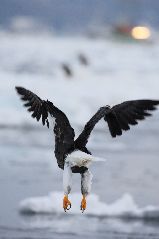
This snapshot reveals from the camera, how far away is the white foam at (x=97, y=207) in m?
5.57

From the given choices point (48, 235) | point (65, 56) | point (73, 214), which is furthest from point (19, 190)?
point (65, 56)

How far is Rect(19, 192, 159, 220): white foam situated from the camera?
219 inches

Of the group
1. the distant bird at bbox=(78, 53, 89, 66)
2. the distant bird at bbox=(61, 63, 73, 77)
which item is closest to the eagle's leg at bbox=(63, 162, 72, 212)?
the distant bird at bbox=(61, 63, 73, 77)

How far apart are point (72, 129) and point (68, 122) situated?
0.04 m

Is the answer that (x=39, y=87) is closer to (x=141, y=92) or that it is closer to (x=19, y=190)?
(x=141, y=92)

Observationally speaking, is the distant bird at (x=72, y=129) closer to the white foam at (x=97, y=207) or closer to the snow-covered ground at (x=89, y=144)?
the snow-covered ground at (x=89, y=144)

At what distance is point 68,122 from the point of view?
402 centimetres

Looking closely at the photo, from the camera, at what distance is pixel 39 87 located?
760 centimetres

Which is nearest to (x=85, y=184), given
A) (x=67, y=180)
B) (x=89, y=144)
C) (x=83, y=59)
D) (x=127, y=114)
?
(x=67, y=180)

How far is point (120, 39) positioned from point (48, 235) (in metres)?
3.85

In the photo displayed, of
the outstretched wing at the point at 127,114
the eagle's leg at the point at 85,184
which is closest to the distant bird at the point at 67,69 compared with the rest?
the outstretched wing at the point at 127,114

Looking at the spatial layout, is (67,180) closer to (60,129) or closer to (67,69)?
(60,129)

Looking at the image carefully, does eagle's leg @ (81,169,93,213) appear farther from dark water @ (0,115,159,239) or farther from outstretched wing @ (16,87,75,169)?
dark water @ (0,115,159,239)

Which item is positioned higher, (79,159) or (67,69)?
(67,69)
